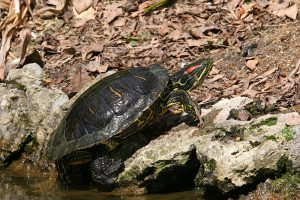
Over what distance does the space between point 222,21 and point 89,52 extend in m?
1.94

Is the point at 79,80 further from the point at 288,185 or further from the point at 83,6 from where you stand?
the point at 288,185

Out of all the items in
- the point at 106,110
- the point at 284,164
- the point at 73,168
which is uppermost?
the point at 106,110

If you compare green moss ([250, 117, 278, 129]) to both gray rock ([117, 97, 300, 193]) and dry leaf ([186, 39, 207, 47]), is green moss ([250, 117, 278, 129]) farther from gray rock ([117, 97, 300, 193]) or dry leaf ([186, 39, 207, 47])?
dry leaf ([186, 39, 207, 47])

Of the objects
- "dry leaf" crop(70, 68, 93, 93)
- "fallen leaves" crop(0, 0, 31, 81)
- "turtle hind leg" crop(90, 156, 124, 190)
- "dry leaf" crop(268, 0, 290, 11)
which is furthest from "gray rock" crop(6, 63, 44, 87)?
"dry leaf" crop(268, 0, 290, 11)

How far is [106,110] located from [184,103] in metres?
0.87

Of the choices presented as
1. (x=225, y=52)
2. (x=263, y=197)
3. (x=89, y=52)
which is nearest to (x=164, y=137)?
(x=263, y=197)

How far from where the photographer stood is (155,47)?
8.46 m

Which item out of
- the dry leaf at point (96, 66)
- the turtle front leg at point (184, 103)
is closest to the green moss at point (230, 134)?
the turtle front leg at point (184, 103)

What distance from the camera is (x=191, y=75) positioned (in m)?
6.92

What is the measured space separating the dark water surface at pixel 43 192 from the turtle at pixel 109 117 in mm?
→ 167

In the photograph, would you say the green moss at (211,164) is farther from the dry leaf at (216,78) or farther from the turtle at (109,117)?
the dry leaf at (216,78)

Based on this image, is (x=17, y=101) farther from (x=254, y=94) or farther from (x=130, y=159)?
(x=254, y=94)

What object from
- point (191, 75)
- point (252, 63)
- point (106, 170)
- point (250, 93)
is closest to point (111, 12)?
point (252, 63)

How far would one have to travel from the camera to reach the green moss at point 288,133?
565 centimetres
